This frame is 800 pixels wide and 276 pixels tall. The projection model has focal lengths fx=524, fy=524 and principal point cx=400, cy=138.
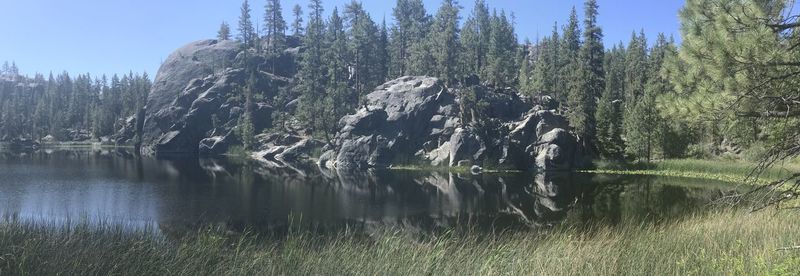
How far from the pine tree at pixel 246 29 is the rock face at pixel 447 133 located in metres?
56.5

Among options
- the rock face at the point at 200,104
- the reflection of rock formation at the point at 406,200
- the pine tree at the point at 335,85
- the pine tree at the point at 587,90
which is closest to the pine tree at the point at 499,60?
the pine tree at the point at 587,90

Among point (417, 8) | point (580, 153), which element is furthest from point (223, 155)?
point (580, 153)

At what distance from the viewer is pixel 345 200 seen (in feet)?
131

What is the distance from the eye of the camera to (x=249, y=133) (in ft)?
339

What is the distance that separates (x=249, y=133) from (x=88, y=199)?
66830 millimetres

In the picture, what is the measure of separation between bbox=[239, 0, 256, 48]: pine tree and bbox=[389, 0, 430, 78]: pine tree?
36890mm

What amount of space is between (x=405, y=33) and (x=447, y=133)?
47.2 meters

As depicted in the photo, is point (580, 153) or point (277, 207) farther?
point (580, 153)

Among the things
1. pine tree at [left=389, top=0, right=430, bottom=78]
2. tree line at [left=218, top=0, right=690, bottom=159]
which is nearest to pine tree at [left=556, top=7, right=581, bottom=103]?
tree line at [left=218, top=0, right=690, bottom=159]

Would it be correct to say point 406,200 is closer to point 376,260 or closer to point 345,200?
point 345,200

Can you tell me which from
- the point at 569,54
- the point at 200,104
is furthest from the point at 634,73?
the point at 200,104

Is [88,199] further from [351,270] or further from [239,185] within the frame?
[351,270]

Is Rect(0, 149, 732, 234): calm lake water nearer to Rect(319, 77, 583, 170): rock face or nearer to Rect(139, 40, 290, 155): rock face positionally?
Rect(319, 77, 583, 170): rock face

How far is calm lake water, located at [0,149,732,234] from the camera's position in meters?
28.4
